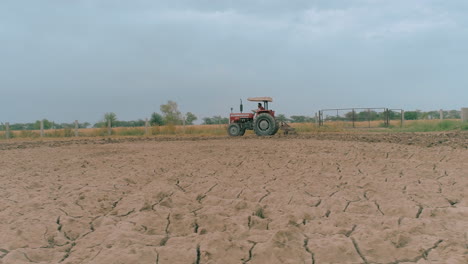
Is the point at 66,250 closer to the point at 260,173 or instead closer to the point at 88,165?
the point at 260,173

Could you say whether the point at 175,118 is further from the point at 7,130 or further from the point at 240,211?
the point at 240,211

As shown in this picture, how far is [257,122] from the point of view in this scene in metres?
14.7

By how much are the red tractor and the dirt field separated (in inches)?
293

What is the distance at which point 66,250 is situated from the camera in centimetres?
306

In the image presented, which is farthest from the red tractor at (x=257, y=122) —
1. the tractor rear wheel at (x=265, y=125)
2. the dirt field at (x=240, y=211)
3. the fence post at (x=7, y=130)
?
the fence post at (x=7, y=130)

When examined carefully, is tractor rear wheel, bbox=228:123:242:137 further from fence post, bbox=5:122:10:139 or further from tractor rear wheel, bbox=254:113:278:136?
fence post, bbox=5:122:10:139

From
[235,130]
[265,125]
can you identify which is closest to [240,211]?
[265,125]

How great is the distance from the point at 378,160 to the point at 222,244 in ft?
15.2

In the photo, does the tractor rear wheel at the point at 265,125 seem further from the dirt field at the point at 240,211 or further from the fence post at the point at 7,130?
the fence post at the point at 7,130

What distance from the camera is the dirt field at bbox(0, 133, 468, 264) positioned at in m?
2.81

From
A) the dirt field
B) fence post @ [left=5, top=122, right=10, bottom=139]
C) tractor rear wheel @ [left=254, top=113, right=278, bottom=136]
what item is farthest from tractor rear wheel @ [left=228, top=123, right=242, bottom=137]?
fence post @ [left=5, top=122, right=10, bottom=139]

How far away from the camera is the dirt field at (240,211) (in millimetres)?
2811

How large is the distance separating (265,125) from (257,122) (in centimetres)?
35

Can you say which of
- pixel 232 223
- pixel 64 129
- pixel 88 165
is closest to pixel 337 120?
pixel 64 129
